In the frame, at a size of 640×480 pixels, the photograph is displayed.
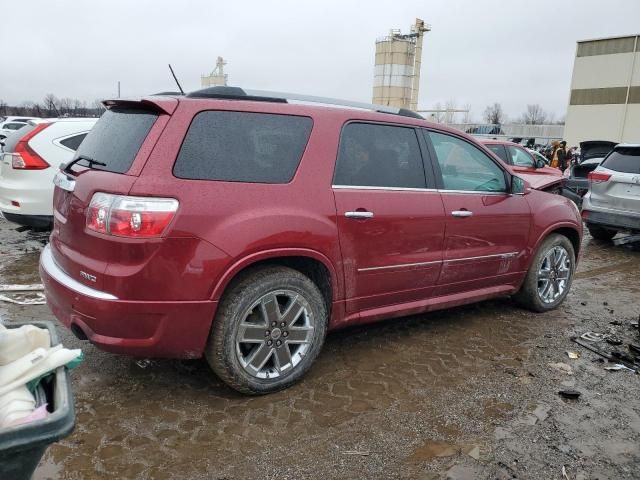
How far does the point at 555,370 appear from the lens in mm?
3861

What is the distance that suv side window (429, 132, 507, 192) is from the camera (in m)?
4.12

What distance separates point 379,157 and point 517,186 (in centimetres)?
159

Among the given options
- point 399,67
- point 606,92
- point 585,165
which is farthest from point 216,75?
point 585,165

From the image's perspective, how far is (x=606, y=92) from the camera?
42.1 metres

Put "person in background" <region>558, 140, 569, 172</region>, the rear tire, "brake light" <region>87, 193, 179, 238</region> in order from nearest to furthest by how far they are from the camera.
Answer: "brake light" <region>87, 193, 179, 238</region>, the rear tire, "person in background" <region>558, 140, 569, 172</region>

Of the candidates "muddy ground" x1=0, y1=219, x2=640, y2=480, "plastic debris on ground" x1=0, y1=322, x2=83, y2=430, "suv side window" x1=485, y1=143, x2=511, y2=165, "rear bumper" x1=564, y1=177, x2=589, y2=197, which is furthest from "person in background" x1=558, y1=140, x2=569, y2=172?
"plastic debris on ground" x1=0, y1=322, x2=83, y2=430

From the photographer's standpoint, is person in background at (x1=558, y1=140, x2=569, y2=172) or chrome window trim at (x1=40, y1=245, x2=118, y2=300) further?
person in background at (x1=558, y1=140, x2=569, y2=172)

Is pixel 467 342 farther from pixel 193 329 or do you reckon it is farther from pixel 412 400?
pixel 193 329

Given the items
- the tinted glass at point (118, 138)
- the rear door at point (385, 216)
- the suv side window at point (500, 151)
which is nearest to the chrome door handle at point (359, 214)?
the rear door at point (385, 216)

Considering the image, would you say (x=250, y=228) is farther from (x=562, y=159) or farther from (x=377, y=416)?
(x=562, y=159)

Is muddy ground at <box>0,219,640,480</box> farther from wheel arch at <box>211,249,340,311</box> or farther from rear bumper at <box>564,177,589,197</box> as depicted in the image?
rear bumper at <box>564,177,589,197</box>

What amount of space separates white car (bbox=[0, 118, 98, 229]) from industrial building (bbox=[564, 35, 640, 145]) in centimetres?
4334

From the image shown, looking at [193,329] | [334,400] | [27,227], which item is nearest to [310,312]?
[334,400]

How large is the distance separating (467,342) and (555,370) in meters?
0.70
